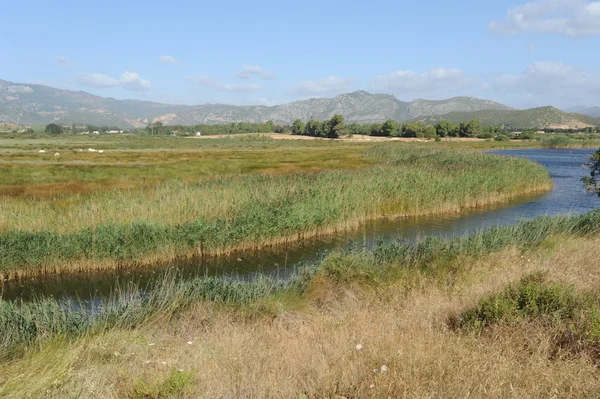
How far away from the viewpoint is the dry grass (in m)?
4.94

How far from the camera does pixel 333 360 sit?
18.5 ft

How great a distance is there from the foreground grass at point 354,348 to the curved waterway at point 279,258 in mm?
3895

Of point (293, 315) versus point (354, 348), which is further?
point (293, 315)

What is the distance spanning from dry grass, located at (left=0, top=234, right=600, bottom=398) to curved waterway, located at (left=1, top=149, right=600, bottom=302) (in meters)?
5.03

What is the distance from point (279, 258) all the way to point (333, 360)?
12.4 meters

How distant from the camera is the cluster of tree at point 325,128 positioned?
5635 inches

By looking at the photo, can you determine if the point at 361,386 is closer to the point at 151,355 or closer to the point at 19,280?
the point at 151,355

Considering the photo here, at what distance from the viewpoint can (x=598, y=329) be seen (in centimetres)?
559

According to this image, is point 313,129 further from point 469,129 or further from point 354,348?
point 354,348

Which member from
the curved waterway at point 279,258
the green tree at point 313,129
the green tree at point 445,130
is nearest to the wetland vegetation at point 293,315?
Answer: the curved waterway at point 279,258

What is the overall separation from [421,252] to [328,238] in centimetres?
813

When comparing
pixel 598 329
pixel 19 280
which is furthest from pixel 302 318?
pixel 19 280

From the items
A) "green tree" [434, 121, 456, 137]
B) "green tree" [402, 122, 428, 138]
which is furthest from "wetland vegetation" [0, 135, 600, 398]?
"green tree" [434, 121, 456, 137]

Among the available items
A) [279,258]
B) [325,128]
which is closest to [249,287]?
[279,258]
